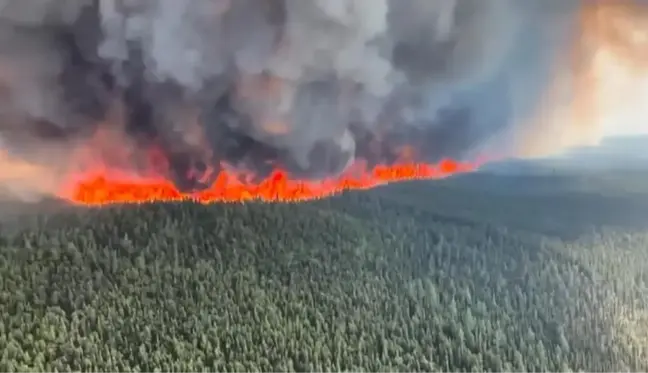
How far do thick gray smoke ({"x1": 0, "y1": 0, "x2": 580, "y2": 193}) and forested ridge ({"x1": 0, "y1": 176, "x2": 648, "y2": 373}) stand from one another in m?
0.13

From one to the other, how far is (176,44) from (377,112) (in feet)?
1.41

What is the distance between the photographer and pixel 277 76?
152 cm

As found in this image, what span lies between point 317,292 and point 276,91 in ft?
1.37

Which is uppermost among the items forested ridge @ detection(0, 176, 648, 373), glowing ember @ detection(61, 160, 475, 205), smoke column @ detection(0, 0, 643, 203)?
smoke column @ detection(0, 0, 643, 203)

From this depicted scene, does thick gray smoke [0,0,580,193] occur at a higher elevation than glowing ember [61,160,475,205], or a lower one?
higher

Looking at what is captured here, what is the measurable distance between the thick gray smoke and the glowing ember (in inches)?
1.1

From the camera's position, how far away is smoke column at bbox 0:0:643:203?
57.0 inches

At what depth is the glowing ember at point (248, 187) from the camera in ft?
4.79

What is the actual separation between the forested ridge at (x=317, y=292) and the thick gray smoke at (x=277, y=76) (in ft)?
0.42

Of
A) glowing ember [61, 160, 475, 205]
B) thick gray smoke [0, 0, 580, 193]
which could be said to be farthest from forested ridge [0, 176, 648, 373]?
thick gray smoke [0, 0, 580, 193]

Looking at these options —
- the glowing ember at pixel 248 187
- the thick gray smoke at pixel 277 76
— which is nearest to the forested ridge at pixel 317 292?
the glowing ember at pixel 248 187

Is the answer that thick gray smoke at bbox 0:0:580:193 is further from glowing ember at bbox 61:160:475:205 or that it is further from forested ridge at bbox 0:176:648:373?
forested ridge at bbox 0:176:648:373

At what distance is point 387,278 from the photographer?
1541mm

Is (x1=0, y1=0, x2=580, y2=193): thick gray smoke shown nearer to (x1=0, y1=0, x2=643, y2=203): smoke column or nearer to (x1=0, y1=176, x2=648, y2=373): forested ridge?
(x1=0, y1=0, x2=643, y2=203): smoke column
